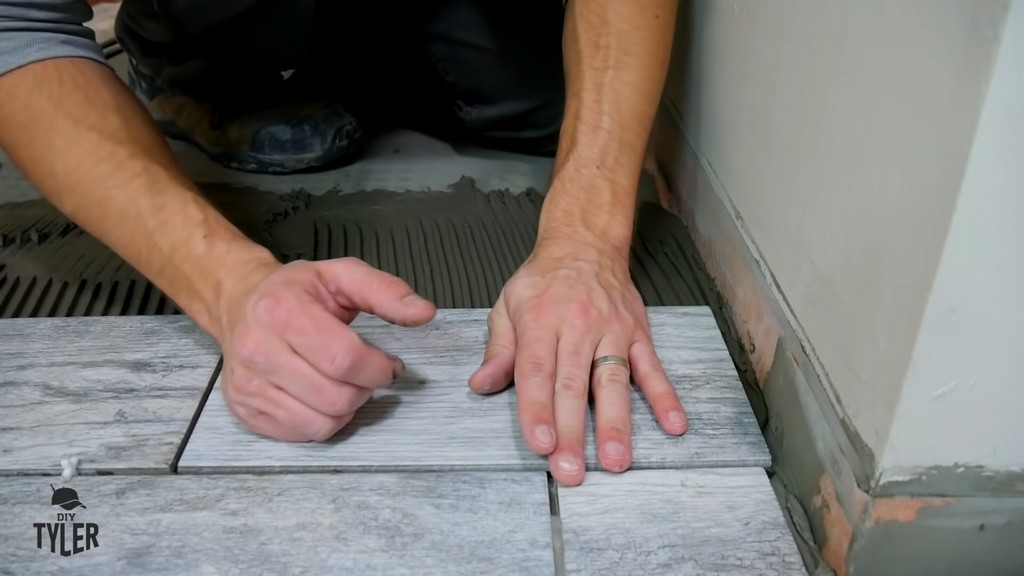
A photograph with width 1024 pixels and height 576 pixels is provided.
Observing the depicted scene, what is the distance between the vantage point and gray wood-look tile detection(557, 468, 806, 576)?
693 mm

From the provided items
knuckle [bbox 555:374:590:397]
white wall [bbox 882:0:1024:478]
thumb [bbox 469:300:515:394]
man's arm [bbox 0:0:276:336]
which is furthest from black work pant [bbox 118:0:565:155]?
white wall [bbox 882:0:1024:478]

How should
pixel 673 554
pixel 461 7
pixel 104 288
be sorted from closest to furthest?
pixel 673 554 < pixel 104 288 < pixel 461 7

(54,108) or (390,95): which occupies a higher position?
(54,108)

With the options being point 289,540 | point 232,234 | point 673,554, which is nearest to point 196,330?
point 232,234

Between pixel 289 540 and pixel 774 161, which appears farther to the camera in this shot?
pixel 774 161

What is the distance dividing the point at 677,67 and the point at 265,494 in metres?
1.02

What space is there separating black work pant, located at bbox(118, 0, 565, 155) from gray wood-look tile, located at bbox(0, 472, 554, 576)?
95cm

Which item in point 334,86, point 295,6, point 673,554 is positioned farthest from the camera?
point 334,86

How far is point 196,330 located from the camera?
0.99 m

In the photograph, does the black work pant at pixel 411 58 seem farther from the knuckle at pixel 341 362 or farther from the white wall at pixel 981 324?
the white wall at pixel 981 324

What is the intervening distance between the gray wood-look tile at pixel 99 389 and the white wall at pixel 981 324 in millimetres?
702

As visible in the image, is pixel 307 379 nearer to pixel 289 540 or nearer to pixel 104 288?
pixel 289 540

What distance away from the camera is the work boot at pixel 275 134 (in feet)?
5.03

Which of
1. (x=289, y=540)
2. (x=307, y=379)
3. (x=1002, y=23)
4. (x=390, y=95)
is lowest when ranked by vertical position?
(x=390, y=95)
